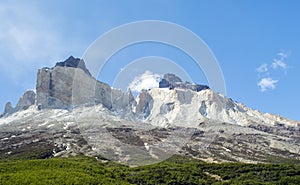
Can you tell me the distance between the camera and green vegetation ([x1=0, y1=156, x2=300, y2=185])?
61.1 meters

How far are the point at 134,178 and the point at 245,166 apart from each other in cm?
4082

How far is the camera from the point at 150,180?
95.2 meters

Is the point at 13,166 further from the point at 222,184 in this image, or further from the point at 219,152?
the point at 219,152

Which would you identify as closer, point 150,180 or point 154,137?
point 150,180

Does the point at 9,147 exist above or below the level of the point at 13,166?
above

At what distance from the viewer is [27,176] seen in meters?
58.5

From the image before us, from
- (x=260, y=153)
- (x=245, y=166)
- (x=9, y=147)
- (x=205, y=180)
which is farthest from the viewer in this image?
(x=260, y=153)

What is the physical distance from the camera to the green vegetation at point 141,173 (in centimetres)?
6115

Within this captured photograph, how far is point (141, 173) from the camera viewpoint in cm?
9931

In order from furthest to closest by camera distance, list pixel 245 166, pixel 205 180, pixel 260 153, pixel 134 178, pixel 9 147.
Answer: pixel 260 153 < pixel 9 147 < pixel 245 166 < pixel 205 180 < pixel 134 178

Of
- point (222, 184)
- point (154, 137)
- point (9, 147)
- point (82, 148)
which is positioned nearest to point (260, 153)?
point (154, 137)

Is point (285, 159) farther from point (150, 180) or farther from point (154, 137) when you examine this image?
point (150, 180)

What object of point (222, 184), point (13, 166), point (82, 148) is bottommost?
point (222, 184)

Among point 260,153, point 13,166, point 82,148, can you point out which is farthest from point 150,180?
point 260,153
